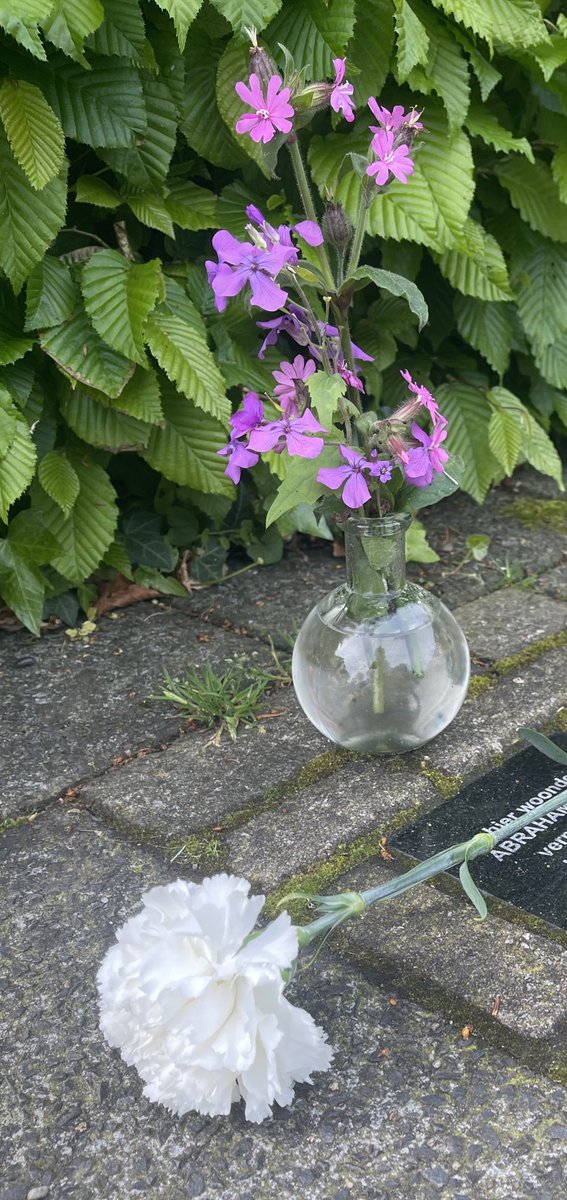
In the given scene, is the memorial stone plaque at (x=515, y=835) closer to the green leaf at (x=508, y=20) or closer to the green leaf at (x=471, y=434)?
the green leaf at (x=471, y=434)

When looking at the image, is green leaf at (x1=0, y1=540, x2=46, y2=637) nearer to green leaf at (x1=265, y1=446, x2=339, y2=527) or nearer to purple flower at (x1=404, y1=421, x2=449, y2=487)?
green leaf at (x1=265, y1=446, x2=339, y2=527)

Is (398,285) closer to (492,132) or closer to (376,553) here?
(376,553)

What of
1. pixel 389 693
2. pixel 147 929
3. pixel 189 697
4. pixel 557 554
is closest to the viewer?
pixel 147 929

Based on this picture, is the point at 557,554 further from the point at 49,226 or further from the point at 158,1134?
the point at 158,1134

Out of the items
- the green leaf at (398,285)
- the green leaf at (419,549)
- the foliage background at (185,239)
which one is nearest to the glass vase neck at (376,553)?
the green leaf at (398,285)

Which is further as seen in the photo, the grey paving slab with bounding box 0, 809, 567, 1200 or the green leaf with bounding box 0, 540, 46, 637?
the green leaf with bounding box 0, 540, 46, 637

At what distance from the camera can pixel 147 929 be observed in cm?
114

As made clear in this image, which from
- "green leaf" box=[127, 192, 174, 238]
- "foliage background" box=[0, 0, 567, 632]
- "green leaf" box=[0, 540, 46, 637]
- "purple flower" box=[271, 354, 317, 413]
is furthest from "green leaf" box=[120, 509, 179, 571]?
"purple flower" box=[271, 354, 317, 413]

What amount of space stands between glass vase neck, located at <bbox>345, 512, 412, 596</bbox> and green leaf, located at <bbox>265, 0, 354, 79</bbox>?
41.6 inches

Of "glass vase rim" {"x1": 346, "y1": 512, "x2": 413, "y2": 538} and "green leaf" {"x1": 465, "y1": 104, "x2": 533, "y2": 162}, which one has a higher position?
"green leaf" {"x1": 465, "y1": 104, "x2": 533, "y2": 162}

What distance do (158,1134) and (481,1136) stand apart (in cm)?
32

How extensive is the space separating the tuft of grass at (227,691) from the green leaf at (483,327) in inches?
38.8

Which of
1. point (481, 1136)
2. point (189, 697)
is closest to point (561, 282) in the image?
point (189, 697)

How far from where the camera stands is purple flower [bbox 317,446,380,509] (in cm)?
155
